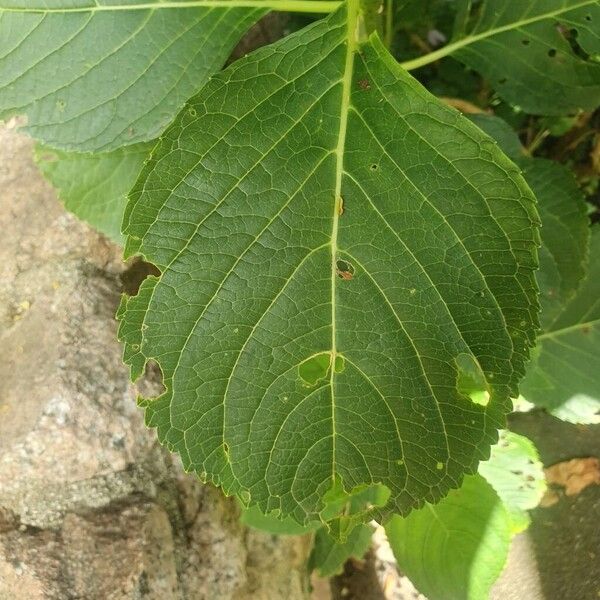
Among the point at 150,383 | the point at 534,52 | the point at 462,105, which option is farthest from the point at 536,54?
the point at 150,383

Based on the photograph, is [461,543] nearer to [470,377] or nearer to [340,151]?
[470,377]

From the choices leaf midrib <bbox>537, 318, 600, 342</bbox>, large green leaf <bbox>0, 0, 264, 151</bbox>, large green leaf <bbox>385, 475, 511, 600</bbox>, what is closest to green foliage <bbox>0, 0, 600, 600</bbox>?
large green leaf <bbox>0, 0, 264, 151</bbox>

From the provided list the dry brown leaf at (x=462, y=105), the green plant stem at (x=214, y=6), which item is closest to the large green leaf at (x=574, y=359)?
the dry brown leaf at (x=462, y=105)

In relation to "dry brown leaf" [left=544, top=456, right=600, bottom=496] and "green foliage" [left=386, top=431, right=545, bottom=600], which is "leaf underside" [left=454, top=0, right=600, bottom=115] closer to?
"green foliage" [left=386, top=431, right=545, bottom=600]

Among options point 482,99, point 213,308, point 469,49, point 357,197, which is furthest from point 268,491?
point 482,99

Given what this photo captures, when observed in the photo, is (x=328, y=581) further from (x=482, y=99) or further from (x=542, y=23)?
(x=542, y=23)
